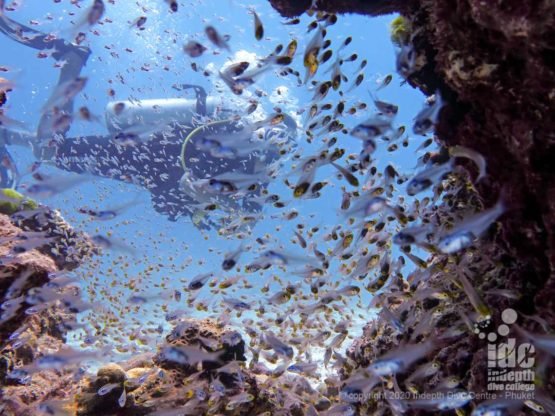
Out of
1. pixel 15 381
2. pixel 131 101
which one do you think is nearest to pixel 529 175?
pixel 15 381

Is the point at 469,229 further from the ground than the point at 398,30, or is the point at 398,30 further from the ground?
the point at 398,30

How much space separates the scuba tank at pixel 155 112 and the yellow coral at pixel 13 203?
23.0 feet

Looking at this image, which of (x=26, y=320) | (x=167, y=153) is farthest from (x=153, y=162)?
(x=26, y=320)

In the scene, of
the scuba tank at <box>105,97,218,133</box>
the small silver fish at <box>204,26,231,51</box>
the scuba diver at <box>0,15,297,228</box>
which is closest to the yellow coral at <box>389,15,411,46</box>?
the small silver fish at <box>204,26,231,51</box>

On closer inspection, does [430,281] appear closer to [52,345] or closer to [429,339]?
[429,339]

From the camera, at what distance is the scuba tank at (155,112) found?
1617cm

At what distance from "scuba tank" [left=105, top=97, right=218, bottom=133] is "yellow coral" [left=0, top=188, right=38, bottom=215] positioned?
702 cm

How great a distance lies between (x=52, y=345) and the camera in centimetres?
726

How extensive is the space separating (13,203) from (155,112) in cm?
788

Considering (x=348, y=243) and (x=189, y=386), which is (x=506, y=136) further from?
(x=189, y=386)

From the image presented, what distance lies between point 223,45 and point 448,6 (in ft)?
10.7

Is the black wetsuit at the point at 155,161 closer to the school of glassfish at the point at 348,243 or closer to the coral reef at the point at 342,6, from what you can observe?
the school of glassfish at the point at 348,243

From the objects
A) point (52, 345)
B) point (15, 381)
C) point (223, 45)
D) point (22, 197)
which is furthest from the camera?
point (22, 197)

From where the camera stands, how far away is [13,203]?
956 centimetres
